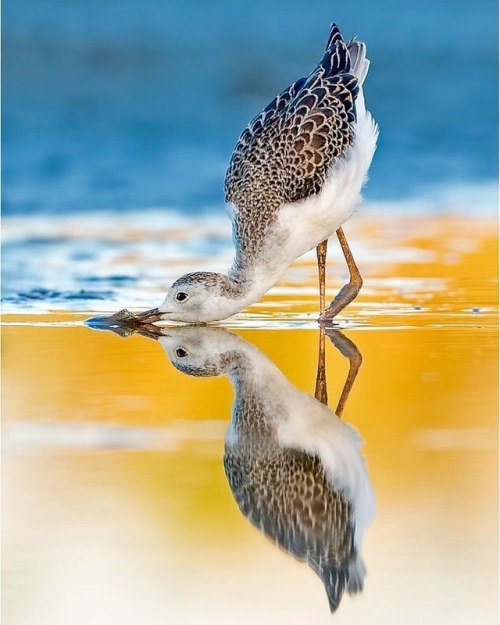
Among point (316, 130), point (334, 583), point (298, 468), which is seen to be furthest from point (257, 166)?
point (334, 583)

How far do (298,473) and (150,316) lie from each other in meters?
3.56

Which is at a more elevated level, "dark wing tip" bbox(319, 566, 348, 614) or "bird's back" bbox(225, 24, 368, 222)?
"bird's back" bbox(225, 24, 368, 222)

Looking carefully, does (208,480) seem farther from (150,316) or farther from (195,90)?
(195,90)

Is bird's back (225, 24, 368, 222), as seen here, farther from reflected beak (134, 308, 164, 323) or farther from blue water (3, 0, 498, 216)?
blue water (3, 0, 498, 216)

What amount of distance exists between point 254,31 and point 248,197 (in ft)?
50.1

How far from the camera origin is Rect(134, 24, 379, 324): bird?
364 inches

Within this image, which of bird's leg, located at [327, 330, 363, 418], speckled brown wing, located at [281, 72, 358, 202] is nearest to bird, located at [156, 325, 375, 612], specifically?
bird's leg, located at [327, 330, 363, 418]

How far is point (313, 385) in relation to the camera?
7.99 metres

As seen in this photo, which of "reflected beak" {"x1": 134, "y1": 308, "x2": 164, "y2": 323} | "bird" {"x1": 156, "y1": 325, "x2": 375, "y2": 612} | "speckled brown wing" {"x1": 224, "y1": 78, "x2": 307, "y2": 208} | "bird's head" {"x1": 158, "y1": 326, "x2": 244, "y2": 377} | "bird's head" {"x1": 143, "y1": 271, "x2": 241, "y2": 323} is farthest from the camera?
"reflected beak" {"x1": 134, "y1": 308, "x2": 164, "y2": 323}

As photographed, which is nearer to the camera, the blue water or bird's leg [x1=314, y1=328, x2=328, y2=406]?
bird's leg [x1=314, y1=328, x2=328, y2=406]

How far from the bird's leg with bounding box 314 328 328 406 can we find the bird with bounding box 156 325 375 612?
6 centimetres

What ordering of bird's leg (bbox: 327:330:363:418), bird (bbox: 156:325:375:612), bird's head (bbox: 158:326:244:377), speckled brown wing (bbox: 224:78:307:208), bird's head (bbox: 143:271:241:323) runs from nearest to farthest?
bird (bbox: 156:325:375:612) → bird's leg (bbox: 327:330:363:418) → bird's head (bbox: 158:326:244:377) → speckled brown wing (bbox: 224:78:307:208) → bird's head (bbox: 143:271:241:323)

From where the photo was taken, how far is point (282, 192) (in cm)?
921

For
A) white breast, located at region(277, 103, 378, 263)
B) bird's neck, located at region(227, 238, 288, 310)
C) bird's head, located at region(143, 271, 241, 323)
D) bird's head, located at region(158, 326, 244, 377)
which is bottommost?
bird's head, located at region(158, 326, 244, 377)
